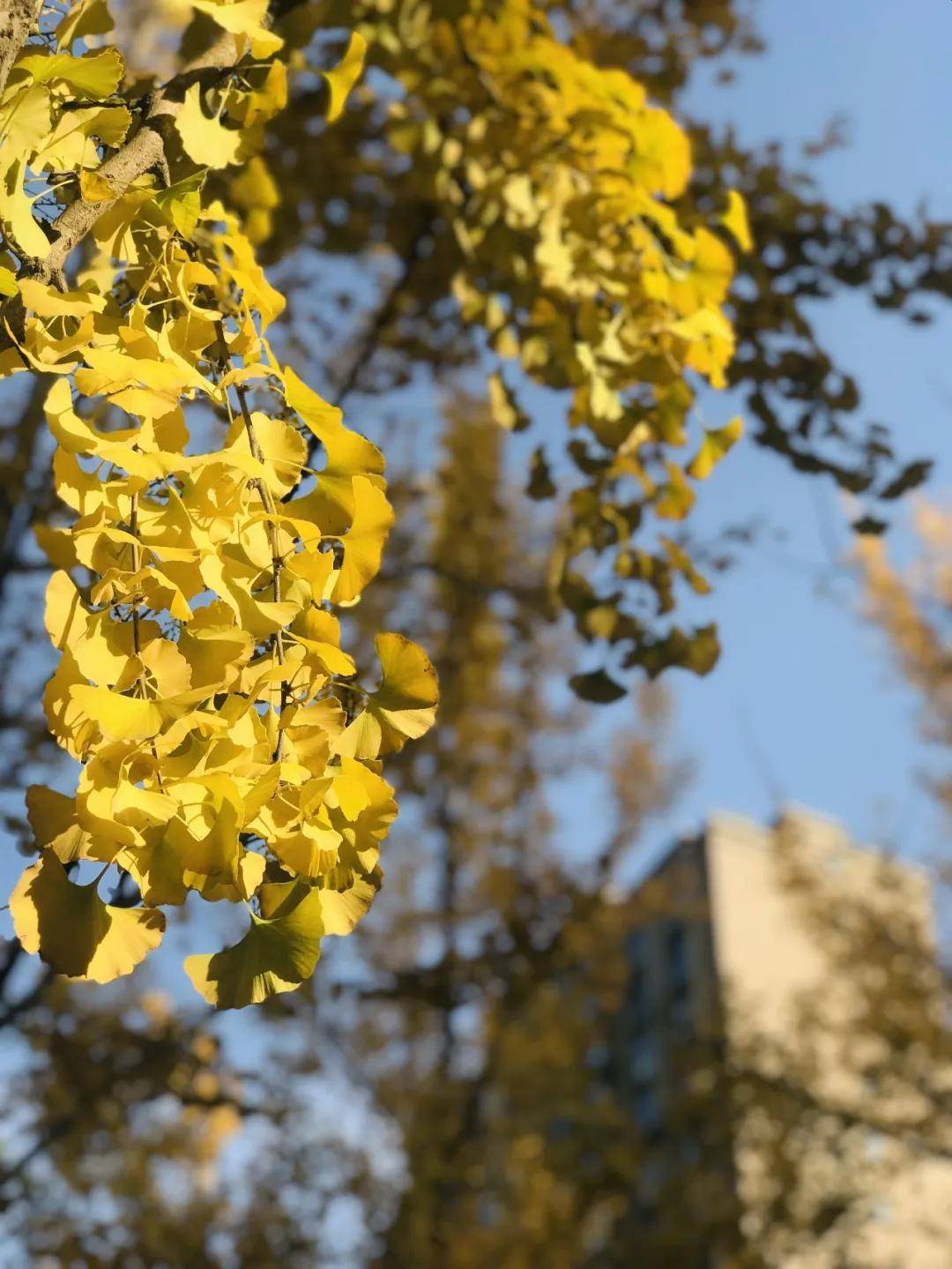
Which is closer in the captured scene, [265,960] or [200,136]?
[265,960]

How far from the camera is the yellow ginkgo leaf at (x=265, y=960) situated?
0.55 m

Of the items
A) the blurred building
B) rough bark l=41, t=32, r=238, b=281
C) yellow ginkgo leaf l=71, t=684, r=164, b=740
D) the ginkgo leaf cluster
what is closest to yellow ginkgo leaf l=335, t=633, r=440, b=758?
the ginkgo leaf cluster

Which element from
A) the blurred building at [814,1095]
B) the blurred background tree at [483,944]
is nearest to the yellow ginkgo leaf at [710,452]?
the blurred background tree at [483,944]

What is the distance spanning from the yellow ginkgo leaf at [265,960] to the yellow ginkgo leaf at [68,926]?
0.11 feet

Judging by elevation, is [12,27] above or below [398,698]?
above

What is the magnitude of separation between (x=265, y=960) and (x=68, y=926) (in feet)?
0.30

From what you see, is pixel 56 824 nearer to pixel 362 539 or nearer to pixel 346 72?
pixel 362 539

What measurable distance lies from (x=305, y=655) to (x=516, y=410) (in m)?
0.90

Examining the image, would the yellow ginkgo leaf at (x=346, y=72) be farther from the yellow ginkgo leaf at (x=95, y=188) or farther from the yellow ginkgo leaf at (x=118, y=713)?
the yellow ginkgo leaf at (x=118, y=713)

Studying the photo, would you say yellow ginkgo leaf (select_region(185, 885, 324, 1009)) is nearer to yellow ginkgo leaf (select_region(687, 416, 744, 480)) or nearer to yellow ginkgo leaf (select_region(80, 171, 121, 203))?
yellow ginkgo leaf (select_region(80, 171, 121, 203))

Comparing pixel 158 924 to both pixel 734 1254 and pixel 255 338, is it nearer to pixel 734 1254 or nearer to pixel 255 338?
pixel 255 338

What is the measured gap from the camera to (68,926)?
0.55 metres

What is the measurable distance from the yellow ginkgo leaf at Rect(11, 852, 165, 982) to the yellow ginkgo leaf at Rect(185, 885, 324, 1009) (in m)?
0.03

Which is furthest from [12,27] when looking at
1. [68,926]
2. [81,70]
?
[68,926]
